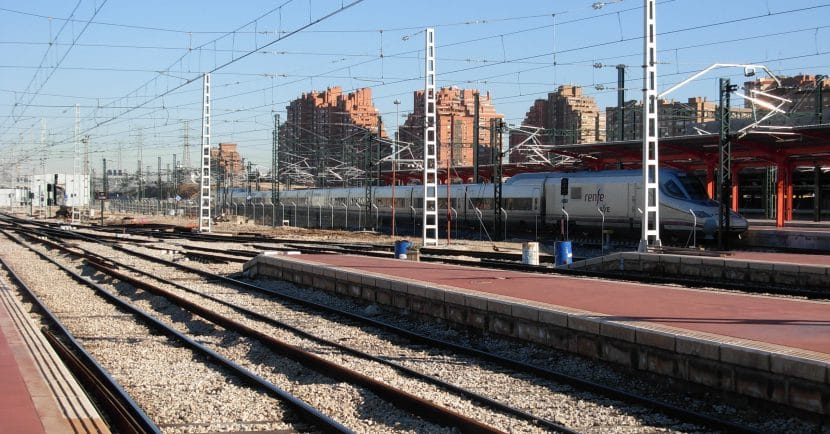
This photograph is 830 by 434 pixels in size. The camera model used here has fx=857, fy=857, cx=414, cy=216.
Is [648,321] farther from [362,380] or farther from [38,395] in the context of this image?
[38,395]

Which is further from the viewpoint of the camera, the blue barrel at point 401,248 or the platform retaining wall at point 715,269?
the blue barrel at point 401,248

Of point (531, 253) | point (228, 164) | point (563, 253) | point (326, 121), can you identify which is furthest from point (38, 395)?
point (228, 164)

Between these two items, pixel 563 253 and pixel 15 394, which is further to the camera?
pixel 563 253

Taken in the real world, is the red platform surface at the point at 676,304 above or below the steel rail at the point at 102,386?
above

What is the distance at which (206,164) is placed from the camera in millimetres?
44469

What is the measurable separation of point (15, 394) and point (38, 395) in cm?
20

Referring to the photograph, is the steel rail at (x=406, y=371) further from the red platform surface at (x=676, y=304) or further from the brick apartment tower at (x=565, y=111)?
the brick apartment tower at (x=565, y=111)

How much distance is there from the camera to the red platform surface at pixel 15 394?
6.40m

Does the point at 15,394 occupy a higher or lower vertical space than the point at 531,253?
lower

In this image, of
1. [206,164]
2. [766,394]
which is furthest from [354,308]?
[206,164]

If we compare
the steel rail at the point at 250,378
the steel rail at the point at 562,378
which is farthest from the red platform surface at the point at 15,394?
the steel rail at the point at 562,378

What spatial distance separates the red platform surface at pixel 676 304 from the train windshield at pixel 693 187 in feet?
54.7

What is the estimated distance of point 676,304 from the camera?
12.2 m

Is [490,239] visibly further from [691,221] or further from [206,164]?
[206,164]
